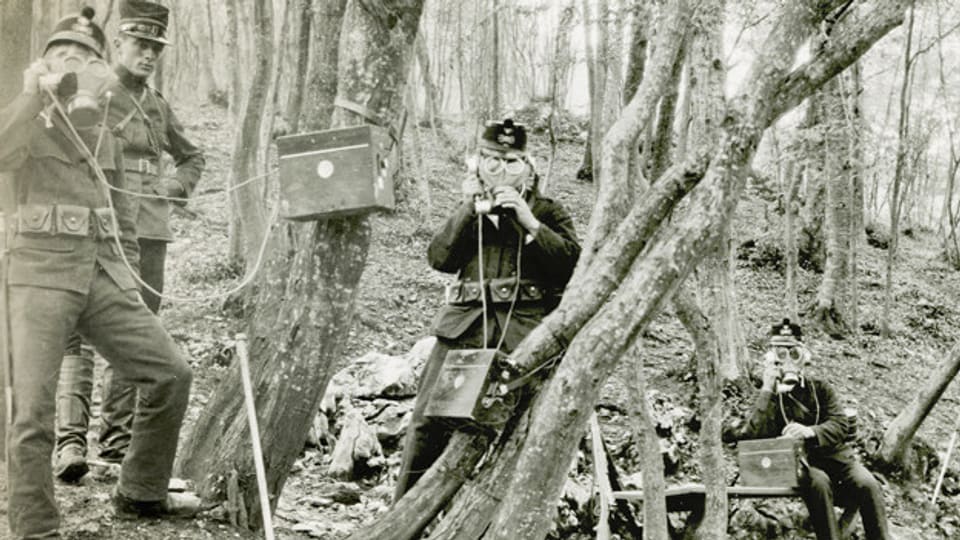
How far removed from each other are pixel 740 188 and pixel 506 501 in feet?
5.90

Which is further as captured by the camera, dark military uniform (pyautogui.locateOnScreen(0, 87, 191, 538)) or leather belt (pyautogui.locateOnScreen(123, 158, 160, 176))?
leather belt (pyautogui.locateOnScreen(123, 158, 160, 176))

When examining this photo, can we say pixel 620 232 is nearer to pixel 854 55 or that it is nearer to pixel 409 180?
pixel 854 55

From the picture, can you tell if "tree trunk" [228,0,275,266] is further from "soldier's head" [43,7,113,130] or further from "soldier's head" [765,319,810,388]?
"soldier's head" [43,7,113,130]

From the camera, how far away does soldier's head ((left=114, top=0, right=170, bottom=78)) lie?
533cm

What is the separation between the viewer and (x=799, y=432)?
7.64 metres

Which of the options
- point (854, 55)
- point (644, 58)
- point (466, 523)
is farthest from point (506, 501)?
point (644, 58)

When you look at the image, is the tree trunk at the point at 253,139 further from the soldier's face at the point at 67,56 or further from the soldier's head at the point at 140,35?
the soldier's face at the point at 67,56

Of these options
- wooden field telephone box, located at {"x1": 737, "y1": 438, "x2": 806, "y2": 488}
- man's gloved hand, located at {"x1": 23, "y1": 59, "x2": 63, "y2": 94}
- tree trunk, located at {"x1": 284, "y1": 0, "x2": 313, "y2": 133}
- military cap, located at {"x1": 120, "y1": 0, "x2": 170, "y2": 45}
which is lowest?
wooden field telephone box, located at {"x1": 737, "y1": 438, "x2": 806, "y2": 488}

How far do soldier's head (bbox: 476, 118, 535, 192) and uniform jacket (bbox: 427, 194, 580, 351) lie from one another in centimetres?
18

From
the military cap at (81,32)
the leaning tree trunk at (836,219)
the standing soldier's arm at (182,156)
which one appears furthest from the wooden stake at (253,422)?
the leaning tree trunk at (836,219)

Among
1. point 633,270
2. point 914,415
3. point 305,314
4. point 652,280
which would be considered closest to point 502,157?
point 633,270

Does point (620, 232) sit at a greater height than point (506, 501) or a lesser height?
greater

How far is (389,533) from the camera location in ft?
13.6

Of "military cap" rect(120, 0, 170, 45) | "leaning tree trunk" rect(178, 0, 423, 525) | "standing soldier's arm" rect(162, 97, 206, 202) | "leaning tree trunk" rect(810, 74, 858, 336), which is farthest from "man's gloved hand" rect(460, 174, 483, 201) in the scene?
"leaning tree trunk" rect(810, 74, 858, 336)
